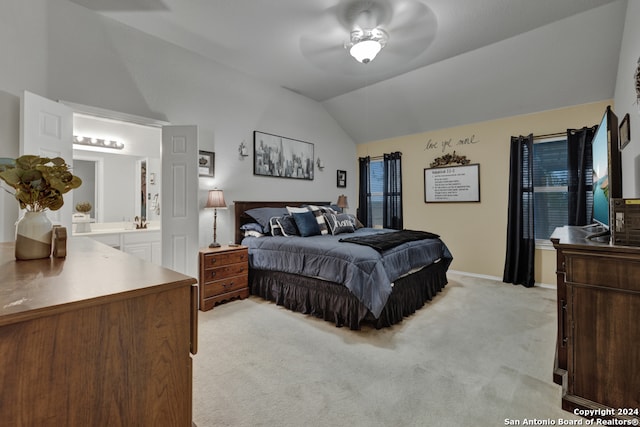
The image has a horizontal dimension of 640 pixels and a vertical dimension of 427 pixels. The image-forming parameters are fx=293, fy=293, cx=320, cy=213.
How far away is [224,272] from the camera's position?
10.8 feet

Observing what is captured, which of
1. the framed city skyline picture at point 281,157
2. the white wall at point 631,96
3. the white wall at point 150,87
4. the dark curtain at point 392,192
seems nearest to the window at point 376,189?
the dark curtain at point 392,192

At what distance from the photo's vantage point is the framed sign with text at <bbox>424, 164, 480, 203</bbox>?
Result: 450 centimetres

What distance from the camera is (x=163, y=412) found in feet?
2.58

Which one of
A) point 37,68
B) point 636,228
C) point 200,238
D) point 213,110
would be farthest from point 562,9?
point 37,68

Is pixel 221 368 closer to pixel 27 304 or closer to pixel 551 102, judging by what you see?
pixel 27 304

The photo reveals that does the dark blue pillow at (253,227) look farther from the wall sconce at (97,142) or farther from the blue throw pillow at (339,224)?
the wall sconce at (97,142)

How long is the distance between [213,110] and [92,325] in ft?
11.8

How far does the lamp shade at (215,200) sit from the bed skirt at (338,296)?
890 millimetres

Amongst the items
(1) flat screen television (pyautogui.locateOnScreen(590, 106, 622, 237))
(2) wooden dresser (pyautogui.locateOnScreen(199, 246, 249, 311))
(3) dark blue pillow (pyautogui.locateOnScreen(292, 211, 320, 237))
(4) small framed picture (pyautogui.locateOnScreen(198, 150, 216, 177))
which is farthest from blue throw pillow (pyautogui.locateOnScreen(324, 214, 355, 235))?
(1) flat screen television (pyautogui.locateOnScreen(590, 106, 622, 237))

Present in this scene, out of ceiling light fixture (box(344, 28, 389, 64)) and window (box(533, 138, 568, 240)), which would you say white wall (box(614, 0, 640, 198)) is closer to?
window (box(533, 138, 568, 240))

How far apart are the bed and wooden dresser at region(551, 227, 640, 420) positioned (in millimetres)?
1225

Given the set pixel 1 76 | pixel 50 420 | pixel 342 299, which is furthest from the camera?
pixel 342 299

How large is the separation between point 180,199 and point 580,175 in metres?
4.82

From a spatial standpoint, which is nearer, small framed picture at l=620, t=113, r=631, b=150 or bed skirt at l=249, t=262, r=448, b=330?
small framed picture at l=620, t=113, r=631, b=150
